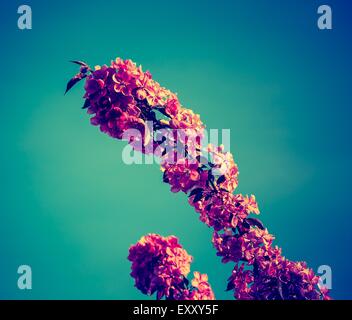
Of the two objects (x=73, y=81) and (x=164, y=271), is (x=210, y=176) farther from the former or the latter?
(x=73, y=81)

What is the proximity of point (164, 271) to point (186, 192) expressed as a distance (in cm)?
47

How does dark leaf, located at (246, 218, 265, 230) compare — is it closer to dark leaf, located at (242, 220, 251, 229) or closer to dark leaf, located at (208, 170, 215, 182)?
dark leaf, located at (242, 220, 251, 229)

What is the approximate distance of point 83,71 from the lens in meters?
1.69

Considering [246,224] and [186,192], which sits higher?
[186,192]

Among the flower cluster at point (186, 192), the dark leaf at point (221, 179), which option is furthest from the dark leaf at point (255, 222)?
the dark leaf at point (221, 179)

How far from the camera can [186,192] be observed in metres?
1.75

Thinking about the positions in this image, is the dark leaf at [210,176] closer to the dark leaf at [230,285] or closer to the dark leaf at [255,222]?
the dark leaf at [255,222]

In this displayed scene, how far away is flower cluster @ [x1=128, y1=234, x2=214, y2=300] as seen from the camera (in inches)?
63.0

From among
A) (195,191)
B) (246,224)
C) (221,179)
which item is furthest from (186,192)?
(246,224)

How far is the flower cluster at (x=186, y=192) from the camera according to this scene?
162 centimetres
